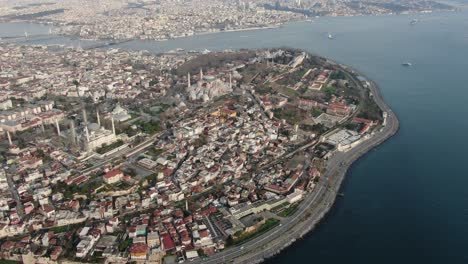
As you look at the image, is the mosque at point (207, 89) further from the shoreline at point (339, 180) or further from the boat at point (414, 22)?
the boat at point (414, 22)

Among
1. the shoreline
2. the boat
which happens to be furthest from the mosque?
the boat

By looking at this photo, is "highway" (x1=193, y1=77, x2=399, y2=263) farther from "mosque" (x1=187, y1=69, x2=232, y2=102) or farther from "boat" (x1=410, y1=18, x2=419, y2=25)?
"boat" (x1=410, y1=18, x2=419, y2=25)

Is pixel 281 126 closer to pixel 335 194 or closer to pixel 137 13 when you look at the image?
pixel 335 194

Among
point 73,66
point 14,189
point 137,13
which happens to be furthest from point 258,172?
point 137,13

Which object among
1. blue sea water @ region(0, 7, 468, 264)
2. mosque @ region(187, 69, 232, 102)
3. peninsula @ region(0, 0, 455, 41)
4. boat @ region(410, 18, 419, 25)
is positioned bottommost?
blue sea water @ region(0, 7, 468, 264)

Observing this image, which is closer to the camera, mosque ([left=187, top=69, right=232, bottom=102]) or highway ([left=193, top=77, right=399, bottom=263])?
highway ([left=193, top=77, right=399, bottom=263])

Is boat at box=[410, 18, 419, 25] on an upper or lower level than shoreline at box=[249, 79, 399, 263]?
upper

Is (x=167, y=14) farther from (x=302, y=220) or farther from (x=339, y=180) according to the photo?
(x=302, y=220)

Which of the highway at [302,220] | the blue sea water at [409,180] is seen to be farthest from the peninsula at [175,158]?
the blue sea water at [409,180]
